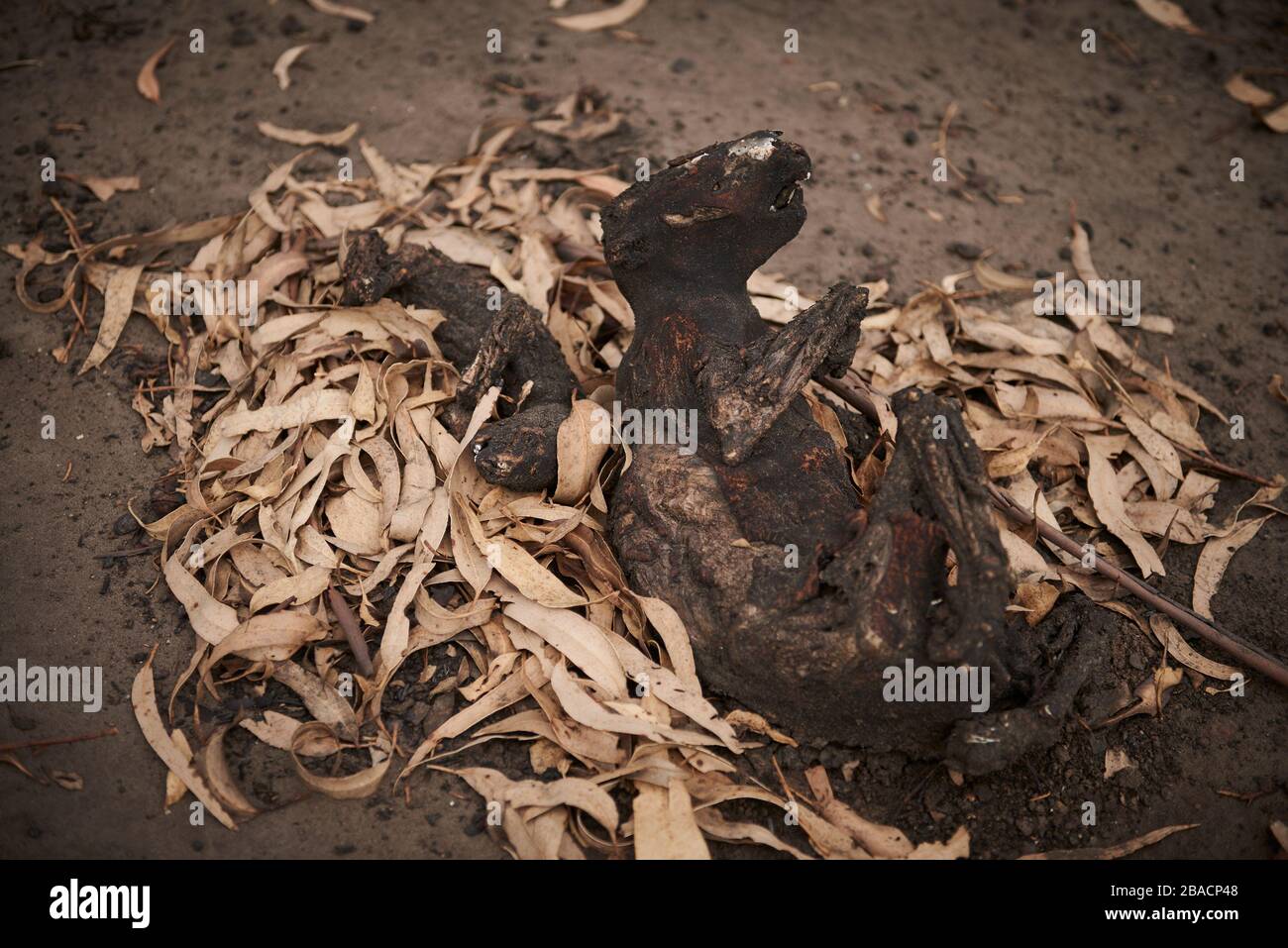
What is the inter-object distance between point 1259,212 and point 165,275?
17.0 ft

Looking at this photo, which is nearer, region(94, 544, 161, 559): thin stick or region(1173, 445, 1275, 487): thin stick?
region(94, 544, 161, 559): thin stick

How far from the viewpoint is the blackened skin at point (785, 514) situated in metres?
2.88

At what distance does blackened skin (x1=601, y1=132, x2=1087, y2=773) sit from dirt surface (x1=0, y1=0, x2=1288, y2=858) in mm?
311

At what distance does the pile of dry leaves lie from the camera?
3.11m

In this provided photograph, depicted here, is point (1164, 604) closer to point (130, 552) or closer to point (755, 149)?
point (755, 149)

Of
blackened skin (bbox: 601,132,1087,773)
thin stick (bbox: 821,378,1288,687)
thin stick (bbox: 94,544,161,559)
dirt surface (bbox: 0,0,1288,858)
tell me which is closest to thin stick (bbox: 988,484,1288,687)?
thin stick (bbox: 821,378,1288,687)

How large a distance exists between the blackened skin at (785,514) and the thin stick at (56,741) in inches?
64.6

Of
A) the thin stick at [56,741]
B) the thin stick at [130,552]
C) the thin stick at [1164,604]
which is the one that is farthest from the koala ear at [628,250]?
the thin stick at [56,741]

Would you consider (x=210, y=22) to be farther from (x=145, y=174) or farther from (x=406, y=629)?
(x=406, y=629)

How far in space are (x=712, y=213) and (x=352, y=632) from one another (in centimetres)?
177

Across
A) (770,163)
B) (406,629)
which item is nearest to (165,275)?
(406,629)

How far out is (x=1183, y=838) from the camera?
3.10 metres

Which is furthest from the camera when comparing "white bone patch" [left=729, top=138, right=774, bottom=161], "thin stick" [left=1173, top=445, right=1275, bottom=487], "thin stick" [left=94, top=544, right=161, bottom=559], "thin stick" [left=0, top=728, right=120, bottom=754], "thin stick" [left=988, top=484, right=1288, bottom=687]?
"thin stick" [left=1173, top=445, right=1275, bottom=487]

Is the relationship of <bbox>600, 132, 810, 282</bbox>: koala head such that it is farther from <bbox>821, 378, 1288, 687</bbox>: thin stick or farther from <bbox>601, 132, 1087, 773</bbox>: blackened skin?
<bbox>821, 378, 1288, 687</bbox>: thin stick
